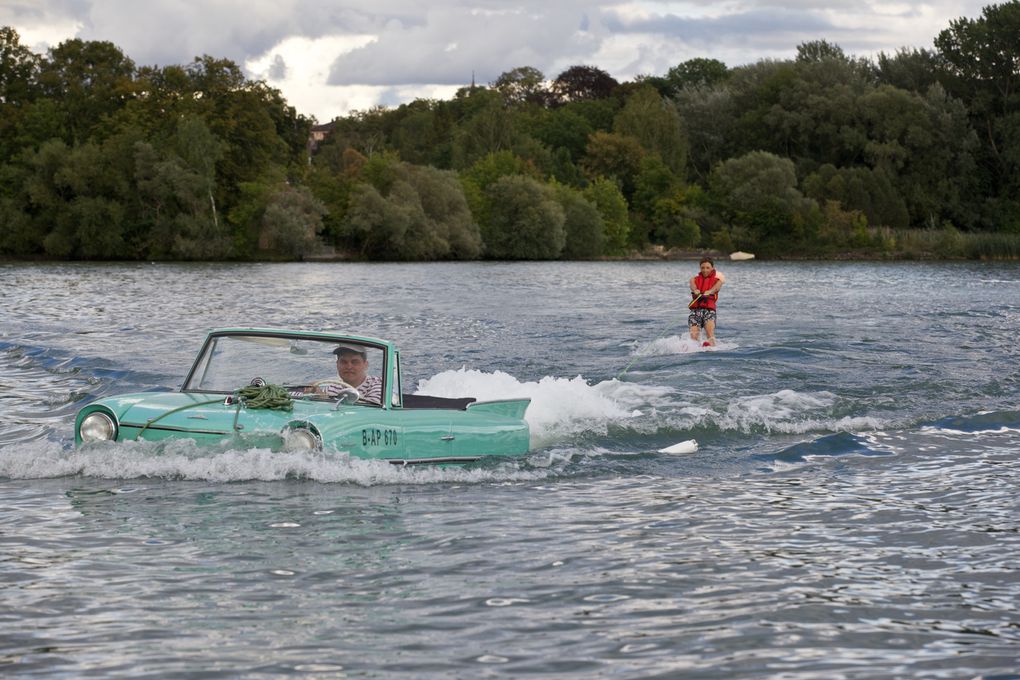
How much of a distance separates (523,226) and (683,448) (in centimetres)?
7922

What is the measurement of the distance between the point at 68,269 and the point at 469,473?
6531cm

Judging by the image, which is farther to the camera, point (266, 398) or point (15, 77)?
point (15, 77)

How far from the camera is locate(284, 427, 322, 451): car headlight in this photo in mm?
10863

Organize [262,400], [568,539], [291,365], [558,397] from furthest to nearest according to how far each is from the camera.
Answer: [558,397] → [291,365] → [262,400] → [568,539]

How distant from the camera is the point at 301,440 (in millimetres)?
10898

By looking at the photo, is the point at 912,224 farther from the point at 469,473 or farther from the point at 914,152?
the point at 469,473

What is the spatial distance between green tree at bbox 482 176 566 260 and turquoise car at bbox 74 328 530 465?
3125 inches

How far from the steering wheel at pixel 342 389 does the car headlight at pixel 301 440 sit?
75cm

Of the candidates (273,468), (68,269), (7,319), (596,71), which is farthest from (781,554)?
(596,71)

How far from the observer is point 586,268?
253 ft

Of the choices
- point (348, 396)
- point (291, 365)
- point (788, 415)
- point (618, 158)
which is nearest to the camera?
point (348, 396)

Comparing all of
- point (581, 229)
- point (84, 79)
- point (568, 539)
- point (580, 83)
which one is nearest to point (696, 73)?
point (580, 83)

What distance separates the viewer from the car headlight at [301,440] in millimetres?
10863

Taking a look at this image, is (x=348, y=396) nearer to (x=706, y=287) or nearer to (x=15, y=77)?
(x=706, y=287)
